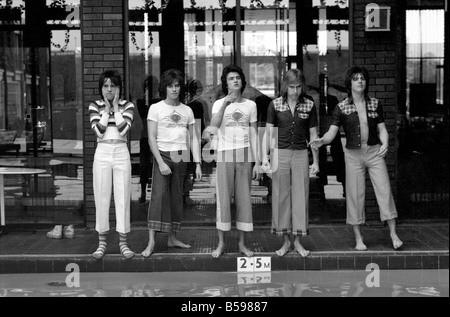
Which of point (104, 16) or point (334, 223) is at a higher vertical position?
point (104, 16)

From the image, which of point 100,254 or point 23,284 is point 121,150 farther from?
Answer: point 23,284

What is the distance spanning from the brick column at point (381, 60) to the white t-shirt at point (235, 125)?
209cm

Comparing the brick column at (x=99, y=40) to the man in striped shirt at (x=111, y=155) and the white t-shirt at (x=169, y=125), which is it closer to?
the man in striped shirt at (x=111, y=155)

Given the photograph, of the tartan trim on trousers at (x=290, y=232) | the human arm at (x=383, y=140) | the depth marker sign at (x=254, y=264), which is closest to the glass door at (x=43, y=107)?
the depth marker sign at (x=254, y=264)

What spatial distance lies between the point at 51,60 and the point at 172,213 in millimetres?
2904

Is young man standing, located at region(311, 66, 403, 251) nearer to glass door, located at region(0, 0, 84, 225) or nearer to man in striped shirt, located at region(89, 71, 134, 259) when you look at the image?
man in striped shirt, located at region(89, 71, 134, 259)

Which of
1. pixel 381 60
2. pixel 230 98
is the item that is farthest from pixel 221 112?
pixel 381 60

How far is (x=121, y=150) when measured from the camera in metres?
7.10

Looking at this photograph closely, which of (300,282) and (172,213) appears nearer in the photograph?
(300,282)

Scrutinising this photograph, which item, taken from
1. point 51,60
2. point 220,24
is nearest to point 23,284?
point 51,60

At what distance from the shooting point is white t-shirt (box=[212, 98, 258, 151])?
7117mm

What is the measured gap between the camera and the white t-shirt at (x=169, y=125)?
718 cm

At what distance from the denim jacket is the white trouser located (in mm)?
2188
